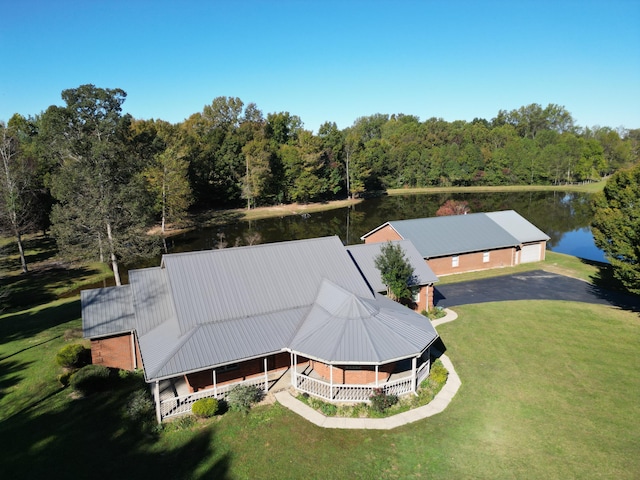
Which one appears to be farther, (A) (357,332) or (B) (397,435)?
(A) (357,332)

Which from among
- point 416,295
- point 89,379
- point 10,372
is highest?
point 416,295

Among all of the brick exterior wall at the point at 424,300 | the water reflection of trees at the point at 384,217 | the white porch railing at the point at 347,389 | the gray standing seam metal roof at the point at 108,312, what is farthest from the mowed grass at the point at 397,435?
the water reflection of trees at the point at 384,217

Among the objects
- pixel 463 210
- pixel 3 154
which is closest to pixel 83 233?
pixel 3 154

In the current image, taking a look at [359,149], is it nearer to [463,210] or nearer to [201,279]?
[463,210]

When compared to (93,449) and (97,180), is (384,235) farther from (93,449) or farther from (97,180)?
(93,449)

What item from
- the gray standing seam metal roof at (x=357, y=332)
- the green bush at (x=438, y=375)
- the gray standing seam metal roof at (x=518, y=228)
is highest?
the gray standing seam metal roof at (x=518, y=228)

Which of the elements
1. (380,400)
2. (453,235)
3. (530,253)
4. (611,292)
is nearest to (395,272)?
(380,400)

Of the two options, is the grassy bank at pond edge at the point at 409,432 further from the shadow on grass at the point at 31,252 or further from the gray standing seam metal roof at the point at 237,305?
the shadow on grass at the point at 31,252
